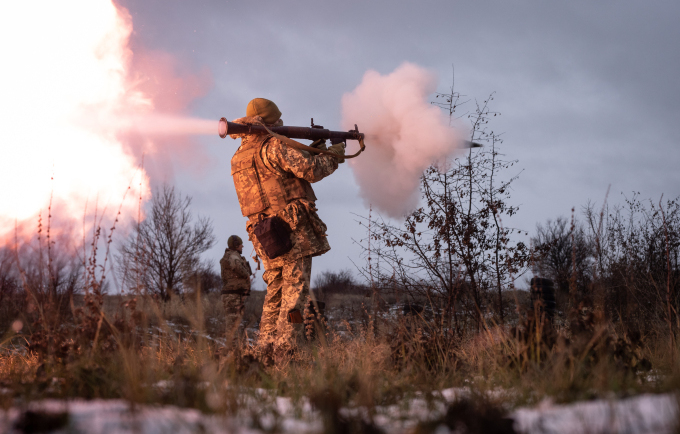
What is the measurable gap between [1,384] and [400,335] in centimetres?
244

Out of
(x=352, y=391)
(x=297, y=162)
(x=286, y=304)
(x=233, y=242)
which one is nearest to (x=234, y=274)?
(x=233, y=242)

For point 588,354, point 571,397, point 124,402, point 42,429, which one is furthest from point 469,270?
point 42,429

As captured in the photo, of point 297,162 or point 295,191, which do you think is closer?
point 297,162

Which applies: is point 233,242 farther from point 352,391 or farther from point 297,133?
point 352,391

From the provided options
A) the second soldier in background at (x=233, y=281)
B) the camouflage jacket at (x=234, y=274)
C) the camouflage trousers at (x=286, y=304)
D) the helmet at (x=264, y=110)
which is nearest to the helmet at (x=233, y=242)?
the second soldier in background at (x=233, y=281)

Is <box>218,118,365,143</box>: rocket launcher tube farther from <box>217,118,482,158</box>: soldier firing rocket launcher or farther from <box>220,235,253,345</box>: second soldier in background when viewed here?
<box>220,235,253,345</box>: second soldier in background

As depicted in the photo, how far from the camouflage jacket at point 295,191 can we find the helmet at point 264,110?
0.14 metres

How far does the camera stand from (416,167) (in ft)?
17.7

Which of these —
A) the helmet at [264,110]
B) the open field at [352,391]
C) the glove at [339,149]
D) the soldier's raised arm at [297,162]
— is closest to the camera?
the open field at [352,391]

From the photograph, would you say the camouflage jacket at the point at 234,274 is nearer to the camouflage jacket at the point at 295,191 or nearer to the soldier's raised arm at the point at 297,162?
the camouflage jacket at the point at 295,191

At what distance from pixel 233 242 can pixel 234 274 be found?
0.80m

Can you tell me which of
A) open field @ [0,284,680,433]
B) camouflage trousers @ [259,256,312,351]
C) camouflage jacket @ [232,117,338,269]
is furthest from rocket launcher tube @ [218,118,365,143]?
open field @ [0,284,680,433]

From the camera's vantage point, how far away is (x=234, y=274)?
9.17m

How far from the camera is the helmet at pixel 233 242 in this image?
961 cm
